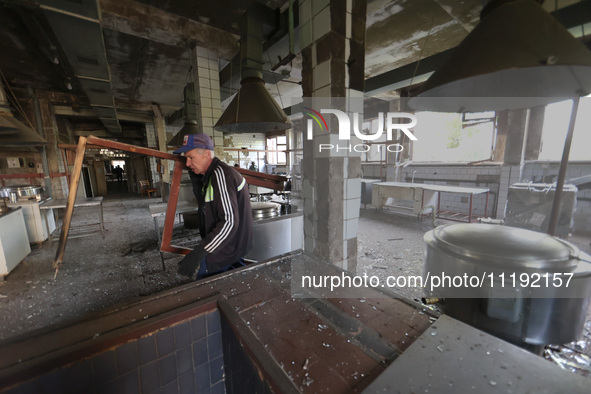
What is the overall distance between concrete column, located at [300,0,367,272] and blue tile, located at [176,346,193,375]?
5.71 ft

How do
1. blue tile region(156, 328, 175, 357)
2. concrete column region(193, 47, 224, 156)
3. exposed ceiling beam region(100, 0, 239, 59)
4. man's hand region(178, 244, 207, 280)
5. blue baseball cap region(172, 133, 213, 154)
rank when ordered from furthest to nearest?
concrete column region(193, 47, 224, 156)
exposed ceiling beam region(100, 0, 239, 59)
blue baseball cap region(172, 133, 213, 154)
man's hand region(178, 244, 207, 280)
blue tile region(156, 328, 175, 357)

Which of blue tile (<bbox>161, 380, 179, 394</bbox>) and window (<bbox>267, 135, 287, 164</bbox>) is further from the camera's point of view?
window (<bbox>267, 135, 287, 164</bbox>)

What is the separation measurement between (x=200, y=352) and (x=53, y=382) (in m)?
0.54

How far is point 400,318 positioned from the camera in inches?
43.3

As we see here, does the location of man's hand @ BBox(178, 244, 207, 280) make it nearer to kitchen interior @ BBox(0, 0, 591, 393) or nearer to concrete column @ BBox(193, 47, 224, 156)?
kitchen interior @ BBox(0, 0, 591, 393)

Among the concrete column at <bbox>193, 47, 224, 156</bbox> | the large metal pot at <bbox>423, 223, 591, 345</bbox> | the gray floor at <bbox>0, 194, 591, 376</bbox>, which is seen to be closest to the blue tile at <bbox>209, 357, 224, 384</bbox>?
the gray floor at <bbox>0, 194, 591, 376</bbox>

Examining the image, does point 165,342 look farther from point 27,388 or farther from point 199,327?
point 27,388

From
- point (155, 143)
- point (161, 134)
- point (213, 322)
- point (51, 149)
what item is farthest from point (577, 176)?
point (51, 149)

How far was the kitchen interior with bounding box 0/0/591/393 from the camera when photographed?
929 millimetres

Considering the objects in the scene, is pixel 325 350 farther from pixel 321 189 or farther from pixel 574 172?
pixel 574 172

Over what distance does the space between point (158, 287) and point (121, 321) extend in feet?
7.81

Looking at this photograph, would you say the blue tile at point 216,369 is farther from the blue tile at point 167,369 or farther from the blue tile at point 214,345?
the blue tile at point 167,369

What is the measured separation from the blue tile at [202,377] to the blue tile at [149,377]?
18cm

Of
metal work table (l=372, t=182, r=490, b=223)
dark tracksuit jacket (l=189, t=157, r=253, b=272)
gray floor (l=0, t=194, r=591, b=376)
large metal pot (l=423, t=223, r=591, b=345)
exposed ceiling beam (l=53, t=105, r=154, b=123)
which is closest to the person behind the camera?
large metal pot (l=423, t=223, r=591, b=345)
